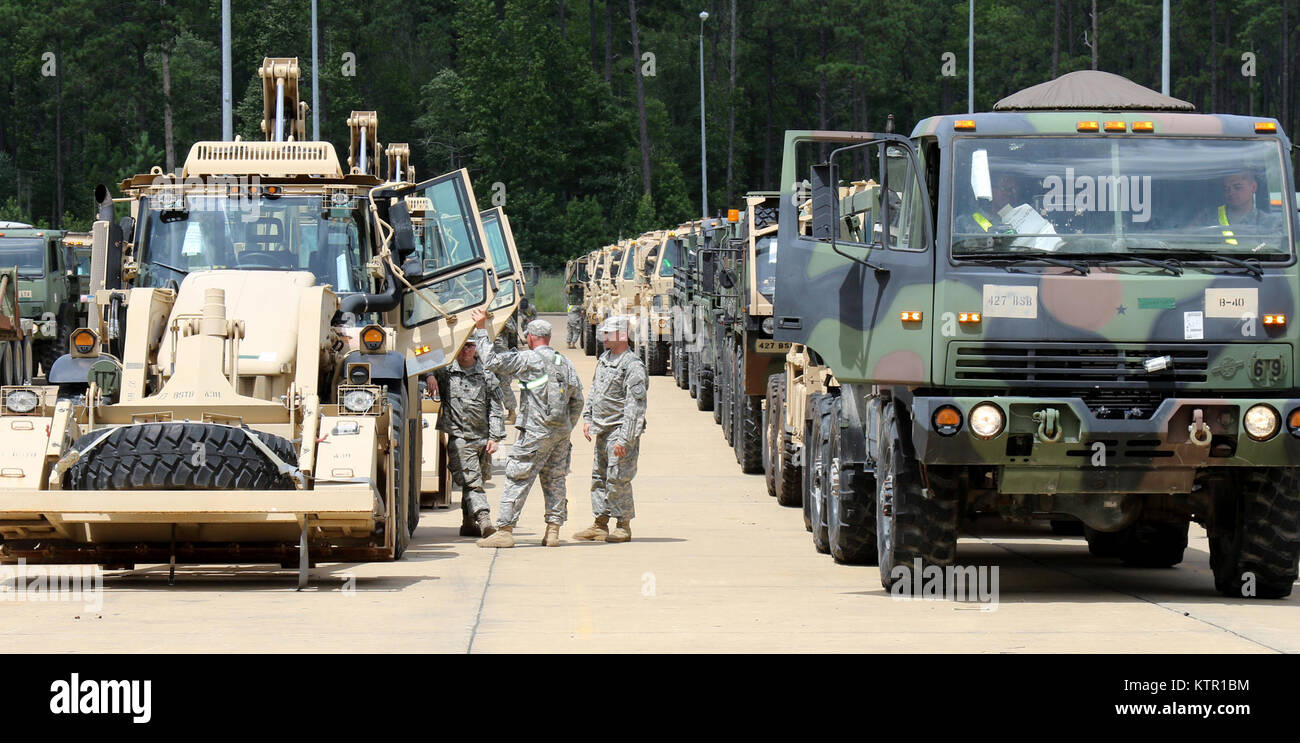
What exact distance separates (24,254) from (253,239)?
58.7 ft

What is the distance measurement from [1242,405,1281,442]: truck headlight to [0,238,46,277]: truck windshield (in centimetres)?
2362

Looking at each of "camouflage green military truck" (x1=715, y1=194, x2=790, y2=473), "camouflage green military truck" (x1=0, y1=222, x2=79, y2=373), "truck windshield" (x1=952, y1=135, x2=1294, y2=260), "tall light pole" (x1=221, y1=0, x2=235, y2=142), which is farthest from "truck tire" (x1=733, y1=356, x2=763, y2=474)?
"tall light pole" (x1=221, y1=0, x2=235, y2=142)

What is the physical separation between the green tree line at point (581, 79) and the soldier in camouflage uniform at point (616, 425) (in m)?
59.8

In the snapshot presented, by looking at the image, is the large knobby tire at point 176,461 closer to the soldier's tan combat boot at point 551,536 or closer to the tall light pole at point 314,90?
the soldier's tan combat boot at point 551,536

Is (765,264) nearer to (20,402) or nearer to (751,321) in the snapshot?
(751,321)

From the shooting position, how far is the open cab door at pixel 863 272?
11133mm

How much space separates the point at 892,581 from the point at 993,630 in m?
1.58

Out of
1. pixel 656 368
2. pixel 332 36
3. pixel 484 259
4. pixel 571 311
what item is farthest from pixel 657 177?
pixel 484 259

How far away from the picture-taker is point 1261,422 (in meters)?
10.8

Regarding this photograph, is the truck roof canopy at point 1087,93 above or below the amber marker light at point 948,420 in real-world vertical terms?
above

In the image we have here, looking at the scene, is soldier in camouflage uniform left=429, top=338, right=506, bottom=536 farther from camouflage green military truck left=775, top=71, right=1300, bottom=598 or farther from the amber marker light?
the amber marker light

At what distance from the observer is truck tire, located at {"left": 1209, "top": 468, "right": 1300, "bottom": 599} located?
37.0ft

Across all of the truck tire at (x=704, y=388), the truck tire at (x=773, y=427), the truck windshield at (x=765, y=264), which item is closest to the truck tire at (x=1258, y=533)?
the truck tire at (x=773, y=427)

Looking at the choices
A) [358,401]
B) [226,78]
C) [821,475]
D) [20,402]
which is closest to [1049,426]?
[821,475]
